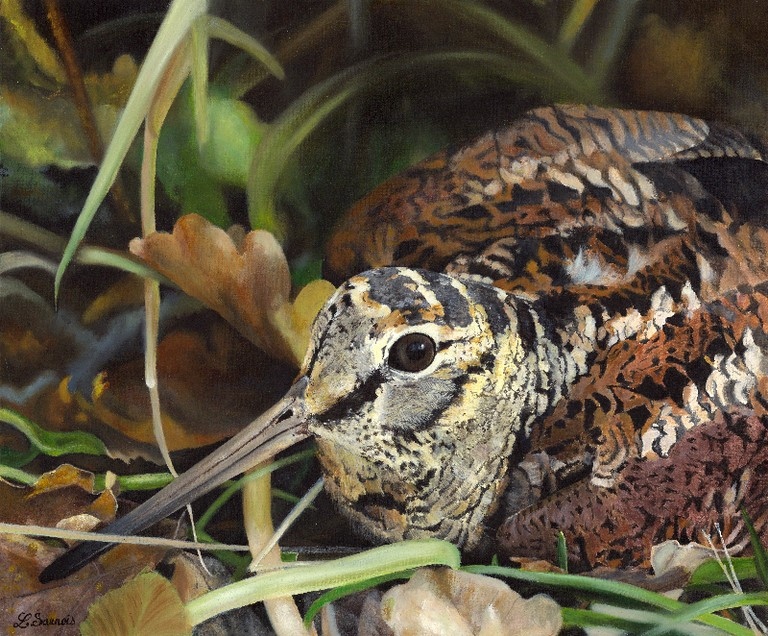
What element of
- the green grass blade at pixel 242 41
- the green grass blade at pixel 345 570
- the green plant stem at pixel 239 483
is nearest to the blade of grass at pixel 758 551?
the green grass blade at pixel 345 570

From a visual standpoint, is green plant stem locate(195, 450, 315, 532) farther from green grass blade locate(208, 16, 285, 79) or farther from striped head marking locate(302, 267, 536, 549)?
green grass blade locate(208, 16, 285, 79)

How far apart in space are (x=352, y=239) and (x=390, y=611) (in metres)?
0.50

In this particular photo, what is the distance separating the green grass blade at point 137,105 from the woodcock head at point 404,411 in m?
0.38

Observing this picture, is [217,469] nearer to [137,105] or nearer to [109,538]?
[109,538]

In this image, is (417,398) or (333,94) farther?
(333,94)

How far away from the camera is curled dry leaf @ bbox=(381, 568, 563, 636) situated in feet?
2.89

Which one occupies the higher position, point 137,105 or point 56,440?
point 137,105

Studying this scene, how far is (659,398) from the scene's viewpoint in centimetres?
90

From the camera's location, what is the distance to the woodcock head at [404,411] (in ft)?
2.84

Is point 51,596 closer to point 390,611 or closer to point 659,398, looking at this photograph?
point 390,611

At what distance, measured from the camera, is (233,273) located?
1.01 meters

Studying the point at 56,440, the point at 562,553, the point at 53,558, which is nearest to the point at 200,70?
the point at 56,440

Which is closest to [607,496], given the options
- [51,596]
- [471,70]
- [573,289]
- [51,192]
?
[573,289]
